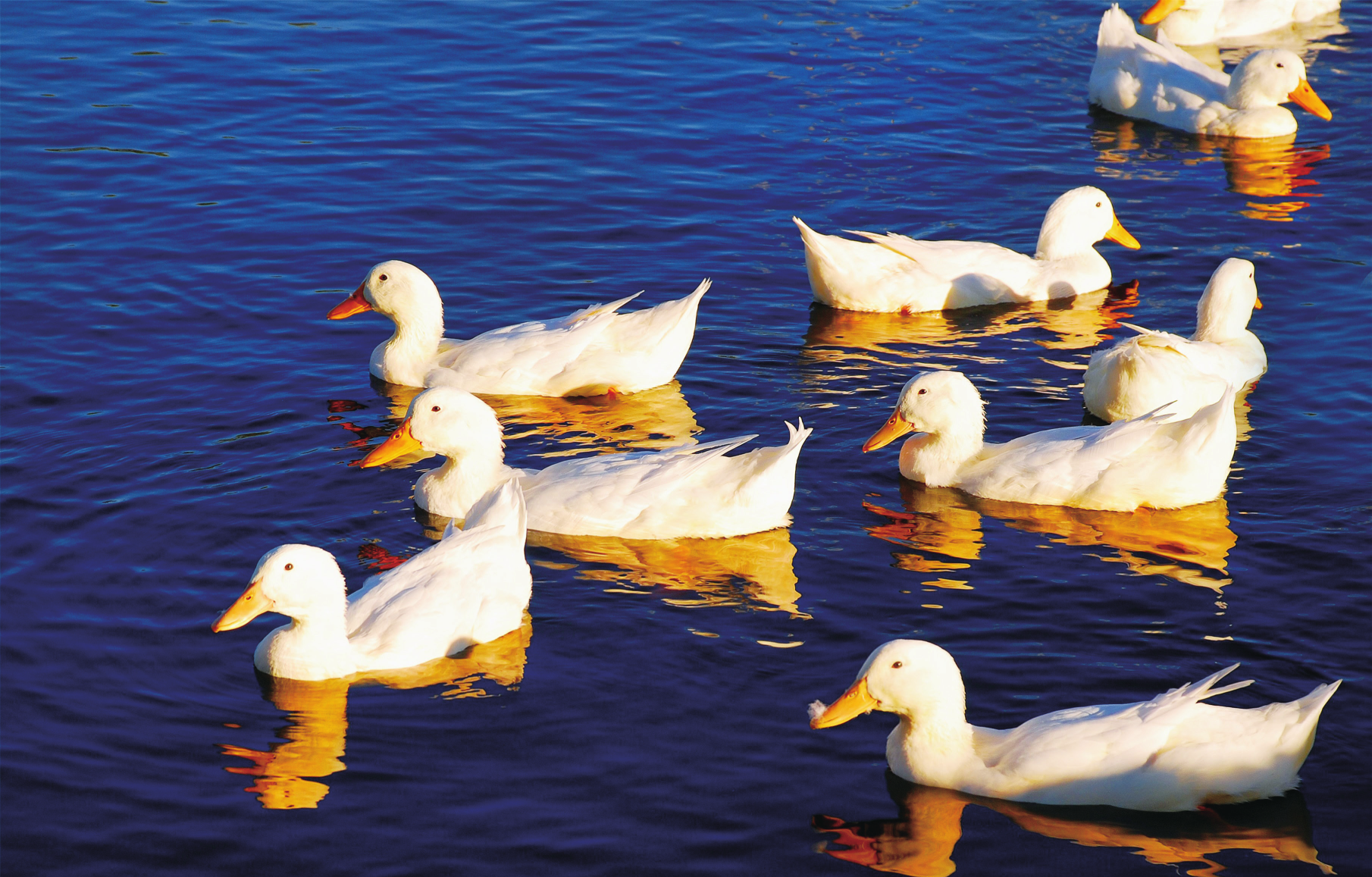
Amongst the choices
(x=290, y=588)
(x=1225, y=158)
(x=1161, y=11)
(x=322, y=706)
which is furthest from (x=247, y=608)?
(x=1161, y=11)

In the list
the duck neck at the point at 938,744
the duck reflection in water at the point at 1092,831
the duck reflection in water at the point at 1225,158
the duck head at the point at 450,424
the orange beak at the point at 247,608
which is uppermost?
the duck reflection in water at the point at 1225,158

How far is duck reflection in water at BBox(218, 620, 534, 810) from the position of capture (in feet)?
24.7

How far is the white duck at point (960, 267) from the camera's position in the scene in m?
13.7

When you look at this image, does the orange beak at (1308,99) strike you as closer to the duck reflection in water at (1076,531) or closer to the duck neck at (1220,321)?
the duck neck at (1220,321)

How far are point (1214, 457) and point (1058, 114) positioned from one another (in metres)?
9.51

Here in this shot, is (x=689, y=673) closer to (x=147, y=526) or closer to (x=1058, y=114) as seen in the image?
(x=147, y=526)

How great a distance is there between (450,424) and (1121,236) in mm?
7380

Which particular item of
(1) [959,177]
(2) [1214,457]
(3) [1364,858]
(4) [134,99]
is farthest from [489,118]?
(3) [1364,858]

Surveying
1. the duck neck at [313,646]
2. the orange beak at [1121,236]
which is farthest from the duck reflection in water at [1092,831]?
the orange beak at [1121,236]

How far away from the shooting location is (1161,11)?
2059 cm

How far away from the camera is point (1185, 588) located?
9.34 meters

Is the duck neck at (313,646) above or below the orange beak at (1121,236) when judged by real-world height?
below

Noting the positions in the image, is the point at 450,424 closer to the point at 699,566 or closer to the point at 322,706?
the point at 699,566

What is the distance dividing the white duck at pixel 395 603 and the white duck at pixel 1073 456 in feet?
10.1
